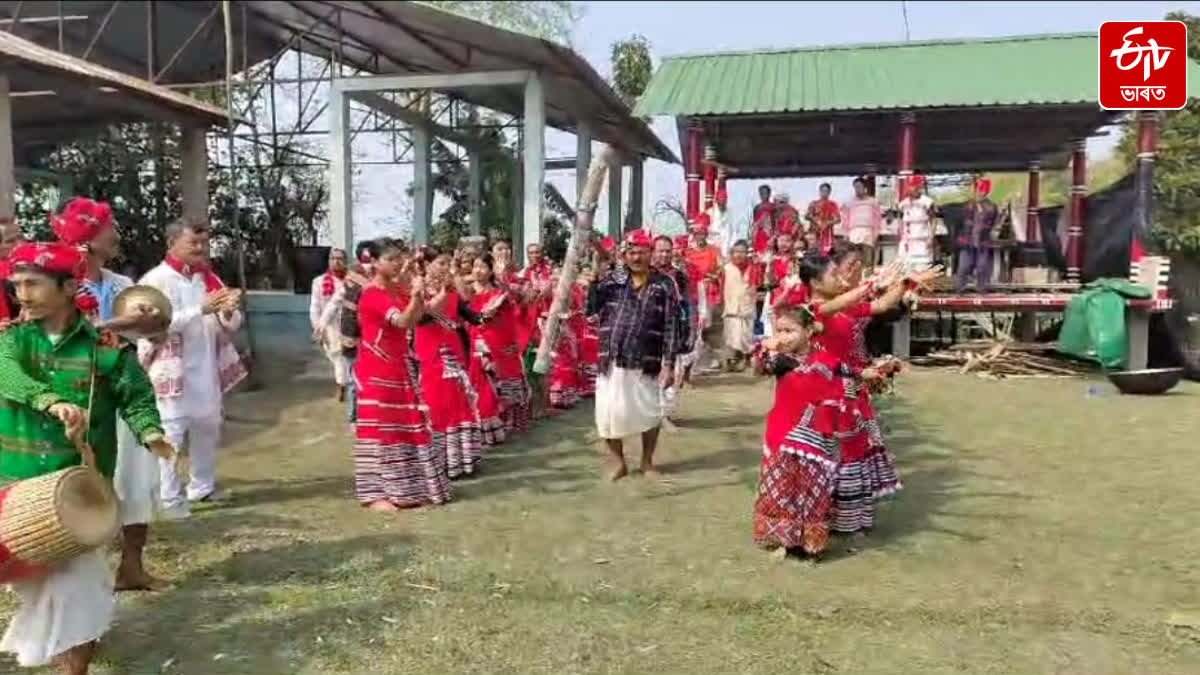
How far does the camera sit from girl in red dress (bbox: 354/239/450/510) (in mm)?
5254

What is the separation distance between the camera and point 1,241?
4.35 metres

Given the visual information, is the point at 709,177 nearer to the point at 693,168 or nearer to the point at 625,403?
the point at 693,168

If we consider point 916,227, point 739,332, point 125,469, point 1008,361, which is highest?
point 916,227

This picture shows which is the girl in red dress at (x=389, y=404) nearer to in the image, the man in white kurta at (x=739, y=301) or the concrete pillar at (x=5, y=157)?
the concrete pillar at (x=5, y=157)

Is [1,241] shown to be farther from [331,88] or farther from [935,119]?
[935,119]

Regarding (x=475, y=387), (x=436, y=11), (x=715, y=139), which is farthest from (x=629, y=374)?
(x=715, y=139)

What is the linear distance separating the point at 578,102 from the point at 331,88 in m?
3.41

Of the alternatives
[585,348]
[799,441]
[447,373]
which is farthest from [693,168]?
[799,441]

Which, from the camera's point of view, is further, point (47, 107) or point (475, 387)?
point (47, 107)

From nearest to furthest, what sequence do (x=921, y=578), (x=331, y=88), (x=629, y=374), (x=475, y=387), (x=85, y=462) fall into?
1. (x=85, y=462)
2. (x=921, y=578)
3. (x=629, y=374)
4. (x=475, y=387)
5. (x=331, y=88)

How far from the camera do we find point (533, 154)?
1184 cm

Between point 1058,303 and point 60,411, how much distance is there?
11.9 metres

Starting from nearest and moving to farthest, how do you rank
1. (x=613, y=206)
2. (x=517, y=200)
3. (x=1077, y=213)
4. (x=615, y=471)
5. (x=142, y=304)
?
(x=142, y=304) → (x=615, y=471) → (x=1077, y=213) → (x=517, y=200) → (x=613, y=206)

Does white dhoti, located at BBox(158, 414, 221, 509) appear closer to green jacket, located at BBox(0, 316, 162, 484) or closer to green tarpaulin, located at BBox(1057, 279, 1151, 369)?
green jacket, located at BBox(0, 316, 162, 484)
